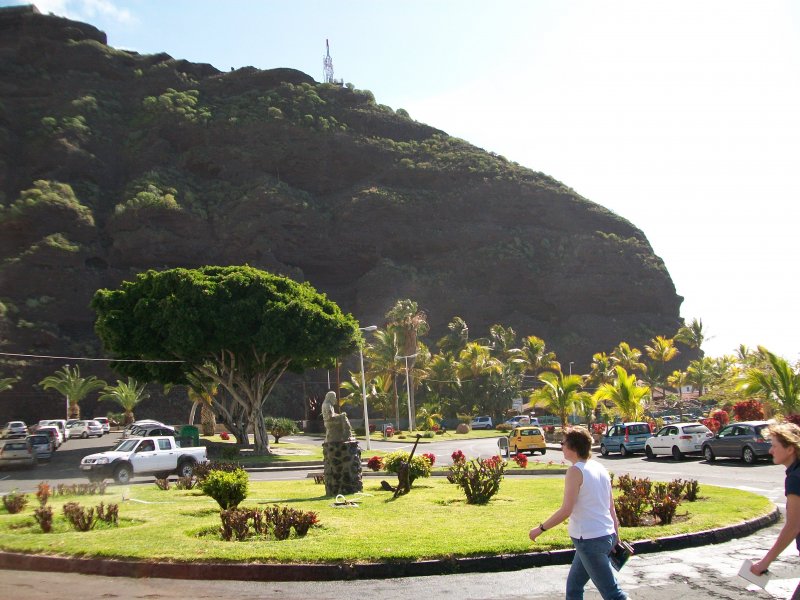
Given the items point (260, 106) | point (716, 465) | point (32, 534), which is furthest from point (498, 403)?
point (260, 106)

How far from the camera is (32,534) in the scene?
1209 centimetres

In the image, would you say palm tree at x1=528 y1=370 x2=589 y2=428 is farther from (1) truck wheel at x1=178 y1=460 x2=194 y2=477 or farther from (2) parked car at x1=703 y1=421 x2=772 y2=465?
(1) truck wheel at x1=178 y1=460 x2=194 y2=477

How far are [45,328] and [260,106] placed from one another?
6589 cm

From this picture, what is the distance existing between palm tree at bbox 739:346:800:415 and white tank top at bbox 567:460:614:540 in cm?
2556

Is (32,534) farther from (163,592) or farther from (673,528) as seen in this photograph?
(673,528)

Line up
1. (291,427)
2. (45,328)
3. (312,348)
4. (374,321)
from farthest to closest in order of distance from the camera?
(374,321), (45,328), (291,427), (312,348)

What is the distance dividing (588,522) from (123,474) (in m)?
22.6

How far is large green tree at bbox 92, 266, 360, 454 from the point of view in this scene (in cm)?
4125

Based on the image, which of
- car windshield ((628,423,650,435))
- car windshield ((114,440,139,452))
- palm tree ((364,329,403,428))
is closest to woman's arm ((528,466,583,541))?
car windshield ((114,440,139,452))

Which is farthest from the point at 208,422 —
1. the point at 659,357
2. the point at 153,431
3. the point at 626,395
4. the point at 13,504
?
the point at 659,357

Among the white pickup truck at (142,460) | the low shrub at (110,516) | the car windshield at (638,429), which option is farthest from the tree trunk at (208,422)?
the low shrub at (110,516)

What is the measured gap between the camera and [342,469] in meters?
18.5

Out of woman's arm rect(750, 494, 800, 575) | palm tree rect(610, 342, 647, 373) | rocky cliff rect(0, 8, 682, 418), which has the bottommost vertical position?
woman's arm rect(750, 494, 800, 575)

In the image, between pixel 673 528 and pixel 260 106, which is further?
pixel 260 106
